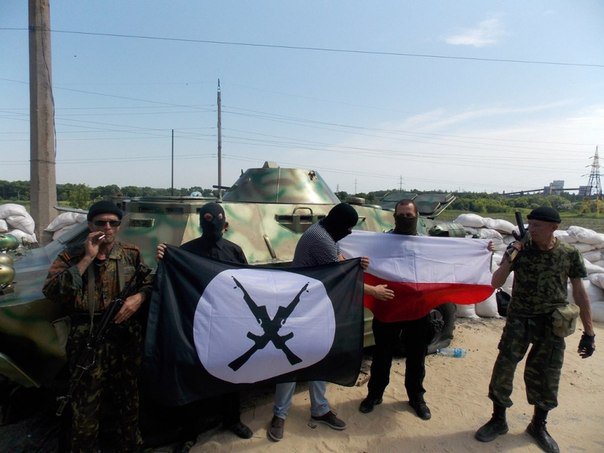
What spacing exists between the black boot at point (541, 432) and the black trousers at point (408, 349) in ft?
3.04

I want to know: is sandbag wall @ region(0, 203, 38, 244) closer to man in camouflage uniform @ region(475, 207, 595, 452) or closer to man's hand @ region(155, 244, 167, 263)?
man's hand @ region(155, 244, 167, 263)

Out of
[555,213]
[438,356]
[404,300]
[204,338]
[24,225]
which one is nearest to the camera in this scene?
[204,338]

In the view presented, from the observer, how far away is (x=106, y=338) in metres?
2.81

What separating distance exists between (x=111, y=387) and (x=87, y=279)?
2.71 feet

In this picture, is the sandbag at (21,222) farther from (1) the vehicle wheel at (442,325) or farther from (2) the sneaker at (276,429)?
(1) the vehicle wheel at (442,325)

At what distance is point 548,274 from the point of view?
3.38 metres

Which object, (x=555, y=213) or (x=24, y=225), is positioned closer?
(x=555, y=213)

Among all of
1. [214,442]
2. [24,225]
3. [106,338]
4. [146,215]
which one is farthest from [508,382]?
[24,225]

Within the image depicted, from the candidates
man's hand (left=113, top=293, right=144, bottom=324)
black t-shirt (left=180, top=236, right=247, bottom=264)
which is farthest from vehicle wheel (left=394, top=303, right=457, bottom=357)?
man's hand (left=113, top=293, right=144, bottom=324)

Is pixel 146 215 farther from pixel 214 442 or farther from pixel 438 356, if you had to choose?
pixel 438 356

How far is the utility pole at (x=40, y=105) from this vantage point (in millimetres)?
9414

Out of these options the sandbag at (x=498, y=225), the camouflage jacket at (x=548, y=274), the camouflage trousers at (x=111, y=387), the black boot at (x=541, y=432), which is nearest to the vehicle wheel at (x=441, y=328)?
the black boot at (x=541, y=432)

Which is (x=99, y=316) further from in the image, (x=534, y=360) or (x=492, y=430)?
(x=534, y=360)

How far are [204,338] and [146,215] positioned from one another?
1870 mm
